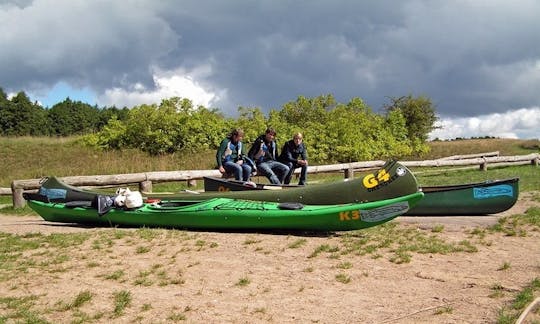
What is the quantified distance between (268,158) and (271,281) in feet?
21.1

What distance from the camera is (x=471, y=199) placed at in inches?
361

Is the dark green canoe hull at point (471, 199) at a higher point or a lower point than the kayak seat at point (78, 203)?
lower

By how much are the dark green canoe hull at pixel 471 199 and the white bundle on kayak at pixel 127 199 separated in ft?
15.3

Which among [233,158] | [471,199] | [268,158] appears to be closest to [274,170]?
[268,158]

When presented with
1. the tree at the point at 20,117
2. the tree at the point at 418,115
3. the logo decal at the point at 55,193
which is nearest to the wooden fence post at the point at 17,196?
the logo decal at the point at 55,193

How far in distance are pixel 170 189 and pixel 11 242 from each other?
27.2ft

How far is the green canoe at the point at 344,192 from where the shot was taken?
7246 mm

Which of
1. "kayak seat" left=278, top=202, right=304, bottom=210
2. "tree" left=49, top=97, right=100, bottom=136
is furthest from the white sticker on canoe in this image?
"tree" left=49, top=97, right=100, bottom=136

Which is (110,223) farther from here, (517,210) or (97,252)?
(517,210)

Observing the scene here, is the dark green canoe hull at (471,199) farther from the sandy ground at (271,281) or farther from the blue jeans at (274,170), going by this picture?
the blue jeans at (274,170)

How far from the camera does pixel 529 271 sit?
213 inches

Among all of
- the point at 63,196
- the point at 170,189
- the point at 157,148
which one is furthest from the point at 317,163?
the point at 63,196

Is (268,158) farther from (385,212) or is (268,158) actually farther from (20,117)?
(20,117)

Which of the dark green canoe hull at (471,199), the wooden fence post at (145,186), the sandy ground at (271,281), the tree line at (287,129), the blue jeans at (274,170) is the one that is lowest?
the sandy ground at (271,281)
